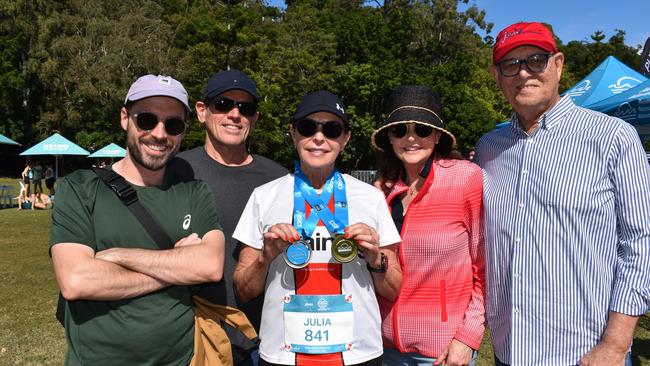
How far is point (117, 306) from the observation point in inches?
101

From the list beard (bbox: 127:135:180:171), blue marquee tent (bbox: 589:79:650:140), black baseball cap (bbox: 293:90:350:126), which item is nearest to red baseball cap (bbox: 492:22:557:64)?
black baseball cap (bbox: 293:90:350:126)

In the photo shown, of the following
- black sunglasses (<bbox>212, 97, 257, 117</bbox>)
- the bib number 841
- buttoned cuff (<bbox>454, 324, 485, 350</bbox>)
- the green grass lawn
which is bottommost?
the green grass lawn

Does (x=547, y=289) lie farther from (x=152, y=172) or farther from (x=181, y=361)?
(x=152, y=172)

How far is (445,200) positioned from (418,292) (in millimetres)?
572

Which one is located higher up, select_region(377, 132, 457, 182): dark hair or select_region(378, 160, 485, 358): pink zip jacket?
select_region(377, 132, 457, 182): dark hair

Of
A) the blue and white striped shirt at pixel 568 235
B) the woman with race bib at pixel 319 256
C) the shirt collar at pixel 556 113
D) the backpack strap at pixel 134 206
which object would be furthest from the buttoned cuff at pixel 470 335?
the backpack strap at pixel 134 206

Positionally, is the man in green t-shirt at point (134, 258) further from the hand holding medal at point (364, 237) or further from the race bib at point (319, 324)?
the hand holding medal at point (364, 237)

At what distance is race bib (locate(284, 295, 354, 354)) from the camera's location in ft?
8.61

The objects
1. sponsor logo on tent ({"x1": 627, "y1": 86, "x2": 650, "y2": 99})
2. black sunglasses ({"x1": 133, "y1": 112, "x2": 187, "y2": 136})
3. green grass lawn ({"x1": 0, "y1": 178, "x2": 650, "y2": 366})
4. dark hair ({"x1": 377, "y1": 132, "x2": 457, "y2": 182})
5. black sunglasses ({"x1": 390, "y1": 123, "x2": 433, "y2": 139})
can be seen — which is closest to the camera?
black sunglasses ({"x1": 133, "y1": 112, "x2": 187, "y2": 136})

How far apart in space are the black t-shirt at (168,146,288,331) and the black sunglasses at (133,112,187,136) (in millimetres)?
421

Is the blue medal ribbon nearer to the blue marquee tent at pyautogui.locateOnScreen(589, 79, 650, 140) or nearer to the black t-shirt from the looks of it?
the black t-shirt

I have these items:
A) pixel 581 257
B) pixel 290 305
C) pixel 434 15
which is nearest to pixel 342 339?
pixel 290 305

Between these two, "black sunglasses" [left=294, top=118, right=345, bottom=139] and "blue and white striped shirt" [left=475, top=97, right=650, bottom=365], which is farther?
"black sunglasses" [left=294, top=118, right=345, bottom=139]

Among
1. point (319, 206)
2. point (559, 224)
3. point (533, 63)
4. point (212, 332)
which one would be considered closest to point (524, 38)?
point (533, 63)
